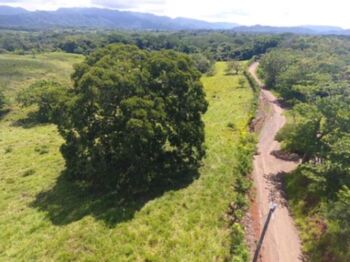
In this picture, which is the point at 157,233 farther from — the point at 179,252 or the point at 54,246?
the point at 54,246

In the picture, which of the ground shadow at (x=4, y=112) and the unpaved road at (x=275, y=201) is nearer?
the unpaved road at (x=275, y=201)

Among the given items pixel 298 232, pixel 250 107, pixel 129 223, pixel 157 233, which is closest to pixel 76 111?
pixel 129 223

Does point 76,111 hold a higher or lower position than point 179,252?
higher

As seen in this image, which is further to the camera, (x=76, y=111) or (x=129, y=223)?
(x=76, y=111)

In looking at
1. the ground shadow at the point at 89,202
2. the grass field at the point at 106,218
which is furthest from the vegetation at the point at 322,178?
the ground shadow at the point at 89,202

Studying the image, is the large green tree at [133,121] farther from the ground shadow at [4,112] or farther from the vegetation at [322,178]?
the ground shadow at [4,112]

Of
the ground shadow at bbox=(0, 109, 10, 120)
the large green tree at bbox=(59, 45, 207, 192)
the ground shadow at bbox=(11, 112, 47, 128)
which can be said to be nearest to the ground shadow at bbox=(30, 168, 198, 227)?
Result: the large green tree at bbox=(59, 45, 207, 192)
